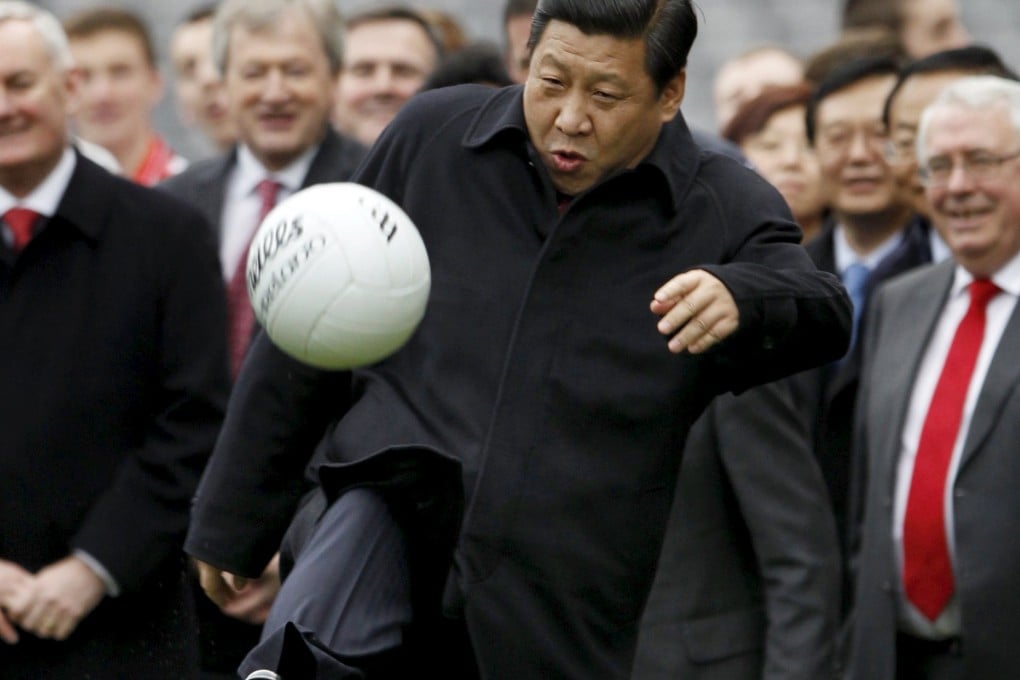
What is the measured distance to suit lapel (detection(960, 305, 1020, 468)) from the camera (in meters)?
6.76

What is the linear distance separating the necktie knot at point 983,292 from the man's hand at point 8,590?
315 cm

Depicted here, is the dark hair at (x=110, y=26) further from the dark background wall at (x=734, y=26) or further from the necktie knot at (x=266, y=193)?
the dark background wall at (x=734, y=26)

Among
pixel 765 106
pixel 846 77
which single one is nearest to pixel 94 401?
pixel 846 77

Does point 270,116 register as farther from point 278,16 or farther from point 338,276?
point 338,276

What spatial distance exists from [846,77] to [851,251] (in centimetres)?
75

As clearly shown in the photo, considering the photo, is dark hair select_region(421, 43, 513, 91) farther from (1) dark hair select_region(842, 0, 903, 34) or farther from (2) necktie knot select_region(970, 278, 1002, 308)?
(1) dark hair select_region(842, 0, 903, 34)

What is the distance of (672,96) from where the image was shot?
5.32m

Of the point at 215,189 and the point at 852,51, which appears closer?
the point at 215,189

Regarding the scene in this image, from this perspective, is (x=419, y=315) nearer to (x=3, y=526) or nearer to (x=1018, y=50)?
(x=3, y=526)

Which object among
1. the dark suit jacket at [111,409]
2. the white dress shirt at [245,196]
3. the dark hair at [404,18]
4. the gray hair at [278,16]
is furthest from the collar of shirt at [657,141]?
the dark hair at [404,18]

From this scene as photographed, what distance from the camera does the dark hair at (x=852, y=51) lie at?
9.00m

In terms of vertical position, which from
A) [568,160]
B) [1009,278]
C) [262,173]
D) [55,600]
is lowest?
[55,600]

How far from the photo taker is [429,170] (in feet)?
17.3

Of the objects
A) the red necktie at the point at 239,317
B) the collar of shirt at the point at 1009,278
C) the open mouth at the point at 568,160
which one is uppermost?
the open mouth at the point at 568,160
